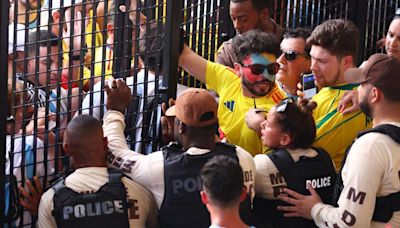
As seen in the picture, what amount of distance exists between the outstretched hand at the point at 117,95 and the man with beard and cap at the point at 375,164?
1.16 meters

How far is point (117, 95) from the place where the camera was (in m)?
4.29

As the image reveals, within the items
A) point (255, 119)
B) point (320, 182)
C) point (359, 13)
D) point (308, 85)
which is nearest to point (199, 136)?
point (255, 119)

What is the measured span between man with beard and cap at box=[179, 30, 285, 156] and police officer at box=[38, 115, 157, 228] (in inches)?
31.2

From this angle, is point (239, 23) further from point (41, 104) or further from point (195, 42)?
point (41, 104)

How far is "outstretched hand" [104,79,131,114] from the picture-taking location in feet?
14.0

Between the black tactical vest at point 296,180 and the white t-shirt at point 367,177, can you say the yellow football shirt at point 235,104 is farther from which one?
the white t-shirt at point 367,177

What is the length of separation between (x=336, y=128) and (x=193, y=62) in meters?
0.89

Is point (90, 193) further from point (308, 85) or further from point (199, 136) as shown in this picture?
point (308, 85)

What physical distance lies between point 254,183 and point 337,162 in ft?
2.00

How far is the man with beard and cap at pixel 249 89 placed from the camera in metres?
4.52

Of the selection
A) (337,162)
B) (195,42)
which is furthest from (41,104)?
(337,162)

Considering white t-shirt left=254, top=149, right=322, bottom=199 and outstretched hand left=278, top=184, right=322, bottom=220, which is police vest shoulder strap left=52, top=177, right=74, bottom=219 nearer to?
white t-shirt left=254, top=149, right=322, bottom=199

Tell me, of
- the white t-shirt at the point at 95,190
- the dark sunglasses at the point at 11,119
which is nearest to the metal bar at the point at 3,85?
the dark sunglasses at the point at 11,119

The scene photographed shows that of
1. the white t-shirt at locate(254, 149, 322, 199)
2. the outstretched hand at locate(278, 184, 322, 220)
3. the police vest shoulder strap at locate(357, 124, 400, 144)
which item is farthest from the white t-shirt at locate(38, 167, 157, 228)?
the police vest shoulder strap at locate(357, 124, 400, 144)
